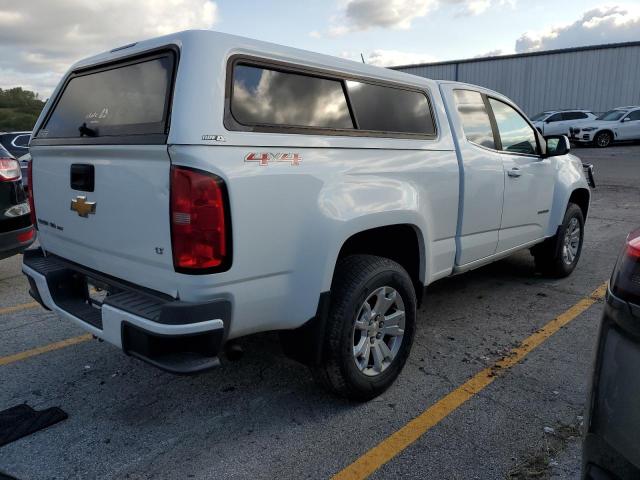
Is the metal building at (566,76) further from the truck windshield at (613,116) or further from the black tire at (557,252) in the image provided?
the black tire at (557,252)

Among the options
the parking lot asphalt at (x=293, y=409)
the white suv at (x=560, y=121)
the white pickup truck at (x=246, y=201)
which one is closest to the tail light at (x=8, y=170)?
the parking lot asphalt at (x=293, y=409)

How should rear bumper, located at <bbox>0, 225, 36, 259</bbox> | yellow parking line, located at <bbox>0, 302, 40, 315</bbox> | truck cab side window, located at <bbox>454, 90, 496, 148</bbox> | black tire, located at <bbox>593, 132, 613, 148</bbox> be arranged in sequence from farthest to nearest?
black tire, located at <bbox>593, 132, 613, 148</bbox> < rear bumper, located at <bbox>0, 225, 36, 259</bbox> < yellow parking line, located at <bbox>0, 302, 40, 315</bbox> < truck cab side window, located at <bbox>454, 90, 496, 148</bbox>

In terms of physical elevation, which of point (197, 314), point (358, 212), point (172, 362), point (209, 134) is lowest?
point (172, 362)

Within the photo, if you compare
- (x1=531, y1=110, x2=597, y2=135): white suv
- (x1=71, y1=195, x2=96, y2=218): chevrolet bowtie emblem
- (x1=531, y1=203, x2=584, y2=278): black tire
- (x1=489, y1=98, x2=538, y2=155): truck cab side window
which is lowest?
(x1=531, y1=203, x2=584, y2=278): black tire

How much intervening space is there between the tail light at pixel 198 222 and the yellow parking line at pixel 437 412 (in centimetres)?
116

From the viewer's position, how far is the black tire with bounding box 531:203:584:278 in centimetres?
518

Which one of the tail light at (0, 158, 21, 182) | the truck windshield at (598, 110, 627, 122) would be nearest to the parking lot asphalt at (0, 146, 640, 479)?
the tail light at (0, 158, 21, 182)

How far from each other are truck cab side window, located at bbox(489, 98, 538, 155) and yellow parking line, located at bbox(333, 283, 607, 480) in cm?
150

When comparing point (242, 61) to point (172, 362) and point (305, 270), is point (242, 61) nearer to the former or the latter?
point (305, 270)

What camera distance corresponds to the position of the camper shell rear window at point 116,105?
2.49m

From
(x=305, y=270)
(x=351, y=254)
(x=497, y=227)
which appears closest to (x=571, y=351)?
(x=497, y=227)

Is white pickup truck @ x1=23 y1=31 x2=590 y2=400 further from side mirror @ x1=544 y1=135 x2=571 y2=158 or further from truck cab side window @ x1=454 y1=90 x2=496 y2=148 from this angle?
side mirror @ x1=544 y1=135 x2=571 y2=158

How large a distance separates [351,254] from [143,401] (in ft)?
4.93

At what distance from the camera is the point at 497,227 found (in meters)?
4.25
